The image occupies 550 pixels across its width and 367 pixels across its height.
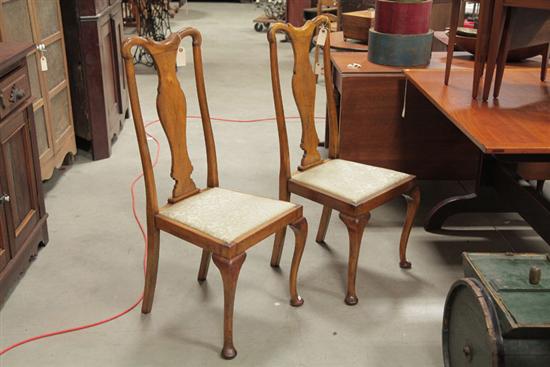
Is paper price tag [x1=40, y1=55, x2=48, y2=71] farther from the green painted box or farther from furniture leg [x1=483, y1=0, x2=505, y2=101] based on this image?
the green painted box

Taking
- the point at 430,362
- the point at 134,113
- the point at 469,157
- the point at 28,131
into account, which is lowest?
the point at 430,362

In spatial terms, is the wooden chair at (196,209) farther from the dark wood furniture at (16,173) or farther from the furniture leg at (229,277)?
the dark wood furniture at (16,173)

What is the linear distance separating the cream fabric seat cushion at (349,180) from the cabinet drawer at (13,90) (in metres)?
1.05

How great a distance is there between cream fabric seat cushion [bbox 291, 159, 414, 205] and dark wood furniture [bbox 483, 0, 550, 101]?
1.51 feet

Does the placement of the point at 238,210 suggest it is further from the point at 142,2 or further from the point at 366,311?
the point at 142,2

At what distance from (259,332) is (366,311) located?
41 cm

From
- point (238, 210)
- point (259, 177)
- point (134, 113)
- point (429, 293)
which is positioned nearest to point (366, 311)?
point (429, 293)

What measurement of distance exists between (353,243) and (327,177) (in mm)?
278

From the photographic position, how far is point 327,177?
237 centimetres

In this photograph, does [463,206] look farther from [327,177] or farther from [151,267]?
[151,267]

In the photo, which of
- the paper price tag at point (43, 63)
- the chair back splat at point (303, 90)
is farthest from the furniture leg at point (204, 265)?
the paper price tag at point (43, 63)

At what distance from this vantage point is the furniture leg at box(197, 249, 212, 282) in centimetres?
238

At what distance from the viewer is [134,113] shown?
197 cm

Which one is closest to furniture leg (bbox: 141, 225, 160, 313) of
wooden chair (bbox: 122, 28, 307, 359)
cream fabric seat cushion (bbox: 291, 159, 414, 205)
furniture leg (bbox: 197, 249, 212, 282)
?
wooden chair (bbox: 122, 28, 307, 359)
